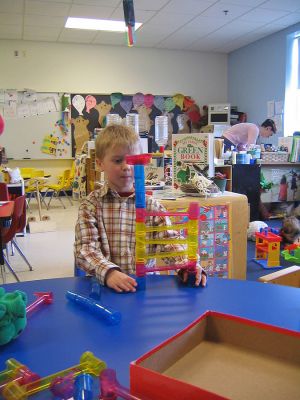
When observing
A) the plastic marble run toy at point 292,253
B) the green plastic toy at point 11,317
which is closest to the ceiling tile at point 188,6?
the plastic marble run toy at point 292,253

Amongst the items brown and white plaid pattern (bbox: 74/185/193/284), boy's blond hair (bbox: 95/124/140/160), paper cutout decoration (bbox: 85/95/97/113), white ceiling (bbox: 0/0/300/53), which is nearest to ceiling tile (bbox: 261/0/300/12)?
white ceiling (bbox: 0/0/300/53)

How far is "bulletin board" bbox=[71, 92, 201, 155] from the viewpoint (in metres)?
7.37

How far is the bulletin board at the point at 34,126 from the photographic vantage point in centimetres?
695

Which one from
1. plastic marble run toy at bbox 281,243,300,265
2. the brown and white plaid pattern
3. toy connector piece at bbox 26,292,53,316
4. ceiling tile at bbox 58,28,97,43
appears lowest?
plastic marble run toy at bbox 281,243,300,265

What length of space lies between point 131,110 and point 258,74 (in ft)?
8.18

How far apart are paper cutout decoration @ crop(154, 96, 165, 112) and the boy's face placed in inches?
267

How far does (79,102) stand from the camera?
24.1 ft

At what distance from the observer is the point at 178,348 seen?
597 millimetres

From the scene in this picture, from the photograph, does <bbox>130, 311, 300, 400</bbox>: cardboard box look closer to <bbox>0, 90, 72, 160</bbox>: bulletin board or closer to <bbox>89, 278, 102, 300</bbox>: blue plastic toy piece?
<bbox>89, 278, 102, 300</bbox>: blue plastic toy piece

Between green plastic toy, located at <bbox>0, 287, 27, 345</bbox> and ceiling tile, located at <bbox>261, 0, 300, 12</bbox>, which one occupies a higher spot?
ceiling tile, located at <bbox>261, 0, 300, 12</bbox>

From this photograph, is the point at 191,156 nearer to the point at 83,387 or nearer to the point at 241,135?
the point at 83,387

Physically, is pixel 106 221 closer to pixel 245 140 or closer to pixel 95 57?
pixel 245 140

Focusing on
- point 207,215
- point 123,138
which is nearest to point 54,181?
point 207,215

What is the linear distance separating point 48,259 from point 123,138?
2.53m
